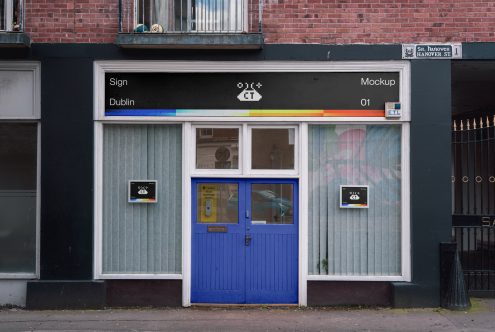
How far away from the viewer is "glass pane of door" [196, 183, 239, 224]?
8523 millimetres

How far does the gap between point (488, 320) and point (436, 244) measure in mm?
1254

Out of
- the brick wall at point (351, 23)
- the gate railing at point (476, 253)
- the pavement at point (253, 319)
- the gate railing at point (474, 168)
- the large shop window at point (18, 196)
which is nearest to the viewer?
the pavement at point (253, 319)

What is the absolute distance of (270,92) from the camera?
27.6ft

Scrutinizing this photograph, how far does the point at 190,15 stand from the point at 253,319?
468 cm

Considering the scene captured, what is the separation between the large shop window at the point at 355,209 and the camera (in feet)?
27.7

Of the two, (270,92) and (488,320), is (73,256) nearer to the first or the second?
(270,92)

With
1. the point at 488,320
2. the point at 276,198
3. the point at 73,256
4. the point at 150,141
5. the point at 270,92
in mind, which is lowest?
the point at 488,320

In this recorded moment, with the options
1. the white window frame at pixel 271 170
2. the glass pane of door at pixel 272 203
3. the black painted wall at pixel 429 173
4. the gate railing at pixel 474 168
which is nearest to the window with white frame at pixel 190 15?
the white window frame at pixel 271 170

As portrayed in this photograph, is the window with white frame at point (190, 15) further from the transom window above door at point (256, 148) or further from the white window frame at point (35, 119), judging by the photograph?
the white window frame at point (35, 119)

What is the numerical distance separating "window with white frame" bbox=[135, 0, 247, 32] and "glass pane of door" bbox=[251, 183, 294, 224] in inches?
98.5

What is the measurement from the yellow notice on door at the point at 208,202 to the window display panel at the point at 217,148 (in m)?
0.32

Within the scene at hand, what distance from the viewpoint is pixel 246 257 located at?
332 inches

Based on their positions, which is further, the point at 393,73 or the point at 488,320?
the point at 393,73

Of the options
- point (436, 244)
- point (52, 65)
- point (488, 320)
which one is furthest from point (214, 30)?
point (488, 320)
